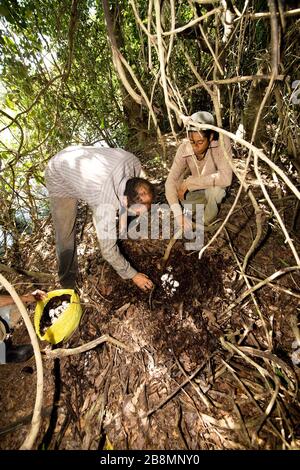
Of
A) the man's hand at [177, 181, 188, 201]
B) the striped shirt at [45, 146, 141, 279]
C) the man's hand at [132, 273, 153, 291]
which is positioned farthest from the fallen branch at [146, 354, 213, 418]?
the man's hand at [177, 181, 188, 201]

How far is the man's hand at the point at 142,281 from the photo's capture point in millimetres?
2302

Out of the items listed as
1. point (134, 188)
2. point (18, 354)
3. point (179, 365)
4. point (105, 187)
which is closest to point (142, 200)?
point (134, 188)

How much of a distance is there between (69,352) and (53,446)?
57 cm

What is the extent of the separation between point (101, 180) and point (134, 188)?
0.27 m

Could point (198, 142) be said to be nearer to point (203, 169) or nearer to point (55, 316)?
point (203, 169)

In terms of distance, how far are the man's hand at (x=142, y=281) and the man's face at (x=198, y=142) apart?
122 centimetres

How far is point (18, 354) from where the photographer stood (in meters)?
2.29

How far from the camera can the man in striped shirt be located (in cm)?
203

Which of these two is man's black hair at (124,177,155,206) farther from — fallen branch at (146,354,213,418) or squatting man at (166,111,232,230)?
fallen branch at (146,354,213,418)

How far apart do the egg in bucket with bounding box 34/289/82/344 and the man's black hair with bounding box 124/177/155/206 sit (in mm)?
970

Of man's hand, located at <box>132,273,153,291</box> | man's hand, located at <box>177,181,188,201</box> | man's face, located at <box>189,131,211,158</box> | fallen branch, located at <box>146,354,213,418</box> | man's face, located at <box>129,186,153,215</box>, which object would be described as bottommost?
fallen branch, located at <box>146,354,213,418</box>

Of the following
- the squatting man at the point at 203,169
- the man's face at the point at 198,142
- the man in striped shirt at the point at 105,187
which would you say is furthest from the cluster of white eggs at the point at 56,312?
the man's face at the point at 198,142

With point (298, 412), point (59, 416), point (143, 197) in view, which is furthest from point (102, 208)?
point (298, 412)
